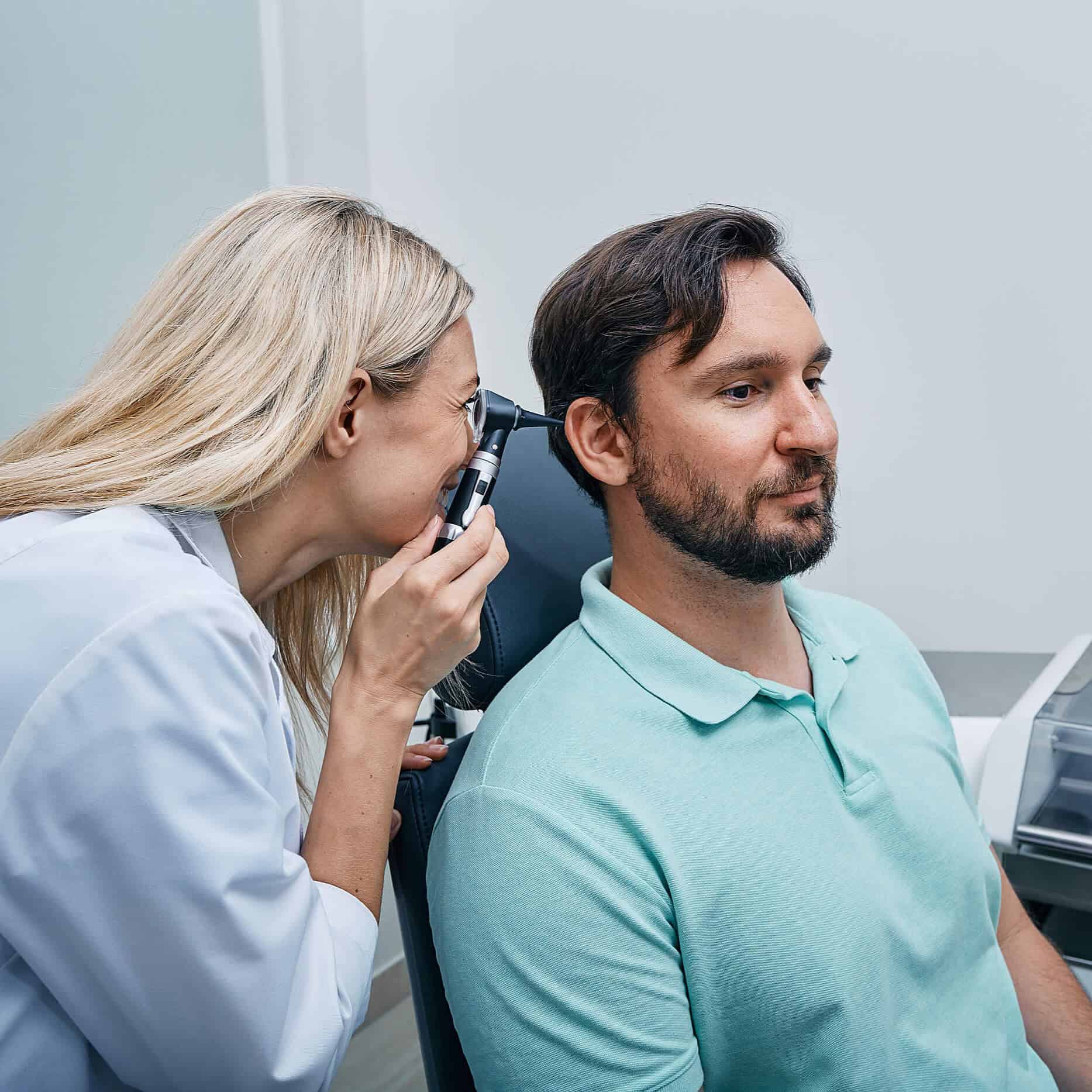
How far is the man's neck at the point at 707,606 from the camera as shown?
40.8 inches

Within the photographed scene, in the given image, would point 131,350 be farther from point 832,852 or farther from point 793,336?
point 832,852

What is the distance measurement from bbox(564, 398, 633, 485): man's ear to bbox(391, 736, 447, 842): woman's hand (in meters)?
0.34

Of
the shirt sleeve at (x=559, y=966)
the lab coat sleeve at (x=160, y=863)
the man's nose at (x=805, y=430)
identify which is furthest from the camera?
the man's nose at (x=805, y=430)

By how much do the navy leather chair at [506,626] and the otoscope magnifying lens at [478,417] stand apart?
118 mm

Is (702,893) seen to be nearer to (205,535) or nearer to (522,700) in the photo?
(522,700)

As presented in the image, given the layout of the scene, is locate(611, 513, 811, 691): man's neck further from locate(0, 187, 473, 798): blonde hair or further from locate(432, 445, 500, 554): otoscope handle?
locate(0, 187, 473, 798): blonde hair

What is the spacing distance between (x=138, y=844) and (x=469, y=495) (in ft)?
1.50

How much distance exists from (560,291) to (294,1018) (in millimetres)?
797

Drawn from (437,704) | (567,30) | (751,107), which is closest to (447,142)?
(567,30)

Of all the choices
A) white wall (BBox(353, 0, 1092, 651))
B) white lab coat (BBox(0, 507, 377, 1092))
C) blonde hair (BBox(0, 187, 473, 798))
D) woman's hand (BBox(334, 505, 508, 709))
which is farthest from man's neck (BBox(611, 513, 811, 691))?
white wall (BBox(353, 0, 1092, 651))

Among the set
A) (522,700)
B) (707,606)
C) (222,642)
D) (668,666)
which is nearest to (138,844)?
(222,642)

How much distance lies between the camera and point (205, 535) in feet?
2.73

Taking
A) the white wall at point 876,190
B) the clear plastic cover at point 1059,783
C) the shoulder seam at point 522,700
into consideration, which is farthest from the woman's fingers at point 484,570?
the white wall at point 876,190

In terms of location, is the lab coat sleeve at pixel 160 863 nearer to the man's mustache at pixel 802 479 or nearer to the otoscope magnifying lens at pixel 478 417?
the otoscope magnifying lens at pixel 478 417
